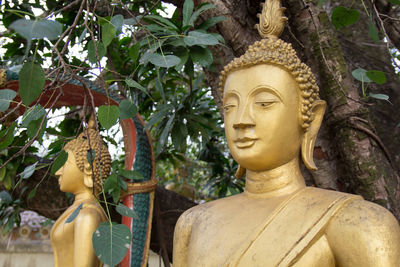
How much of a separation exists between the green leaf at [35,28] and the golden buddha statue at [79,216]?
1150mm

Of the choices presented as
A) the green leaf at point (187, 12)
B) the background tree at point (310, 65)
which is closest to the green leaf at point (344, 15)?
the background tree at point (310, 65)

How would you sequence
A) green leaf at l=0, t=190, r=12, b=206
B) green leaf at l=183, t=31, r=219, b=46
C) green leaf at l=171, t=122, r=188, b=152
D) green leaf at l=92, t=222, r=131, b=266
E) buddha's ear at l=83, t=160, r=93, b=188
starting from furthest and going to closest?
green leaf at l=0, t=190, r=12, b=206 → green leaf at l=171, t=122, r=188, b=152 → buddha's ear at l=83, t=160, r=93, b=188 → green leaf at l=183, t=31, r=219, b=46 → green leaf at l=92, t=222, r=131, b=266

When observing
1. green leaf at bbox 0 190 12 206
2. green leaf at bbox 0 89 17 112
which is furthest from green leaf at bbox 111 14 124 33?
green leaf at bbox 0 190 12 206

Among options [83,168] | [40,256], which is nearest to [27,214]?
[40,256]

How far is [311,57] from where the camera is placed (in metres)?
2.57

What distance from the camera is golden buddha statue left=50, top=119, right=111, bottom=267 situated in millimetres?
2336

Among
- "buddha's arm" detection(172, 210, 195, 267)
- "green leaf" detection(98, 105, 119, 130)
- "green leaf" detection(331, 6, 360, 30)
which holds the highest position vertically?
"green leaf" detection(331, 6, 360, 30)

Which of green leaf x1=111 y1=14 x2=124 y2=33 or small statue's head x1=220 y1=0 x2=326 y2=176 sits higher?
green leaf x1=111 y1=14 x2=124 y2=33

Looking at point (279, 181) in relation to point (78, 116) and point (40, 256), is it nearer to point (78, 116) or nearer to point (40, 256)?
point (78, 116)

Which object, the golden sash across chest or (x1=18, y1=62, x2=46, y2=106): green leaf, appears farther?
the golden sash across chest

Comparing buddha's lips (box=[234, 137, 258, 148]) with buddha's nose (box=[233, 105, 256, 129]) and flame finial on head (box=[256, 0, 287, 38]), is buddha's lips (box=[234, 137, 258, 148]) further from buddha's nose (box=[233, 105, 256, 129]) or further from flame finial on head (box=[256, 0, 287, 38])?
flame finial on head (box=[256, 0, 287, 38])

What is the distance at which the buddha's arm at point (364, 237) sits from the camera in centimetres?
143

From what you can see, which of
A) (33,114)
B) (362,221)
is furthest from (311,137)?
(33,114)

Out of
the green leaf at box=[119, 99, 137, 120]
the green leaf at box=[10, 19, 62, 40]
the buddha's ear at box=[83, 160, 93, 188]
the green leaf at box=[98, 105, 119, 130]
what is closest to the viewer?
the green leaf at box=[10, 19, 62, 40]
